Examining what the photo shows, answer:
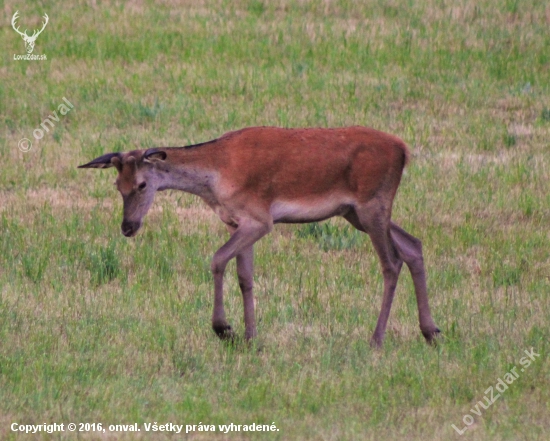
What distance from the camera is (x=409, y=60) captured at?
57.8 feet

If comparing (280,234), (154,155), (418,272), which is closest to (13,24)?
(280,234)

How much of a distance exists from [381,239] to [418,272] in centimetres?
43

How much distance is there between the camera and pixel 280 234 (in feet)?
37.3

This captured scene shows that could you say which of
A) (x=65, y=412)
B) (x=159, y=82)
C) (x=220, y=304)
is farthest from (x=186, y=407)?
(x=159, y=82)

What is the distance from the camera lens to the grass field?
7039mm

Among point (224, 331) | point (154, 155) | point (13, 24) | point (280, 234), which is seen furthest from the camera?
point (13, 24)

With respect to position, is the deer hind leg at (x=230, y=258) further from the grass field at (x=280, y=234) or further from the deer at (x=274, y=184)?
the grass field at (x=280, y=234)

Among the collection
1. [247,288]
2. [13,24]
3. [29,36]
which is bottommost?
[29,36]

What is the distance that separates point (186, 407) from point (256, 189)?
196cm

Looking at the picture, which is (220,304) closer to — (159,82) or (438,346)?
(438,346)

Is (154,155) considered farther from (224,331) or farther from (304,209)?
(224,331)

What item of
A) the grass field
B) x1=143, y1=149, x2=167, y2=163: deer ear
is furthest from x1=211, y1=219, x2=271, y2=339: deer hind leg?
x1=143, y1=149, x2=167, y2=163: deer ear

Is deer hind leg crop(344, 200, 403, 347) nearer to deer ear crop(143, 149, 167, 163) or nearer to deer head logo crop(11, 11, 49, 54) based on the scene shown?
deer ear crop(143, 149, 167, 163)

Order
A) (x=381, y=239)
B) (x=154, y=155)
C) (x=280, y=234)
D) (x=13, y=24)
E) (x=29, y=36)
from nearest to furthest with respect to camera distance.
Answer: (x=154, y=155), (x=381, y=239), (x=280, y=234), (x=29, y=36), (x=13, y=24)
